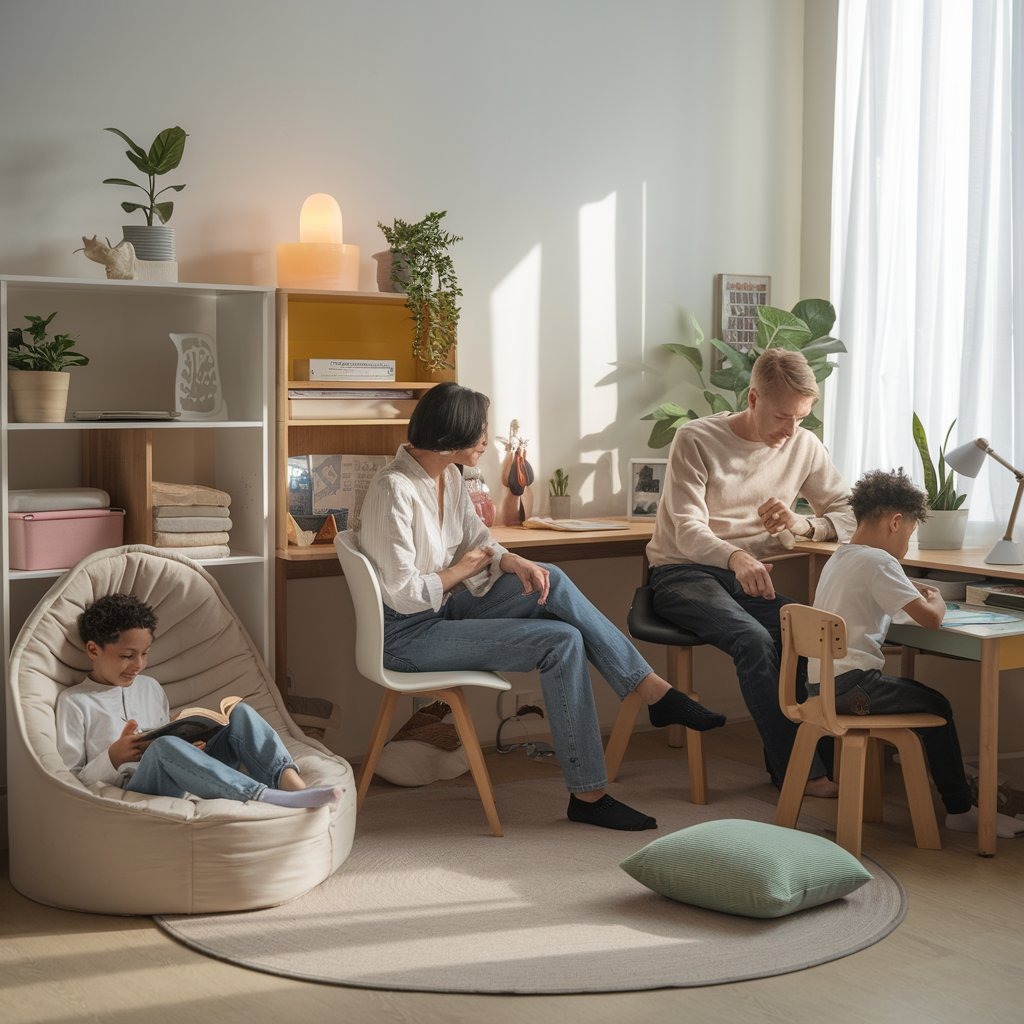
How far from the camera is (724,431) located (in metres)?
3.85

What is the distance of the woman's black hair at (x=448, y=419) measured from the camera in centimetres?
337

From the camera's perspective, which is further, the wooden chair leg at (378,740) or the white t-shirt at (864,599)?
the wooden chair leg at (378,740)

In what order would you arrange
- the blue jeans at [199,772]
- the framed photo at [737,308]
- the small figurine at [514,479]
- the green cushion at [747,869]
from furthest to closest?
the framed photo at [737,308] < the small figurine at [514,479] < the blue jeans at [199,772] < the green cushion at [747,869]

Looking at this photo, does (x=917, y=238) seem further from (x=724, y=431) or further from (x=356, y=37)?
(x=356, y=37)

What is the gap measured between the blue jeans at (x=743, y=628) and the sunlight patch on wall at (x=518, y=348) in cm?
73

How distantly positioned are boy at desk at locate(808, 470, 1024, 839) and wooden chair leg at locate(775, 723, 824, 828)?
0.13 m

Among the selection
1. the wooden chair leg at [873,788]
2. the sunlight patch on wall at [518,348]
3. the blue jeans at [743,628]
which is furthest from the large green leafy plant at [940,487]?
the sunlight patch on wall at [518,348]

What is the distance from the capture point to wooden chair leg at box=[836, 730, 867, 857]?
3064 mm

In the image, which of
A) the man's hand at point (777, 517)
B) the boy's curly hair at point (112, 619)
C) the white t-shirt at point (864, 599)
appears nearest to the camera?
the boy's curly hair at point (112, 619)

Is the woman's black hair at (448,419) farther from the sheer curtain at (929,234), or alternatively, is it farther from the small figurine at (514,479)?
the sheer curtain at (929,234)

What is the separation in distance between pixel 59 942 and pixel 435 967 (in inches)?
30.9

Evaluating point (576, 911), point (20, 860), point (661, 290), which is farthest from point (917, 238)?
point (20, 860)

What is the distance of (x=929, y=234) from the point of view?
417 cm

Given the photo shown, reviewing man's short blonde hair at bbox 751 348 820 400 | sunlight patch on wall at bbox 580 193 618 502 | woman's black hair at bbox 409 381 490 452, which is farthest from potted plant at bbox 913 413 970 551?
woman's black hair at bbox 409 381 490 452
